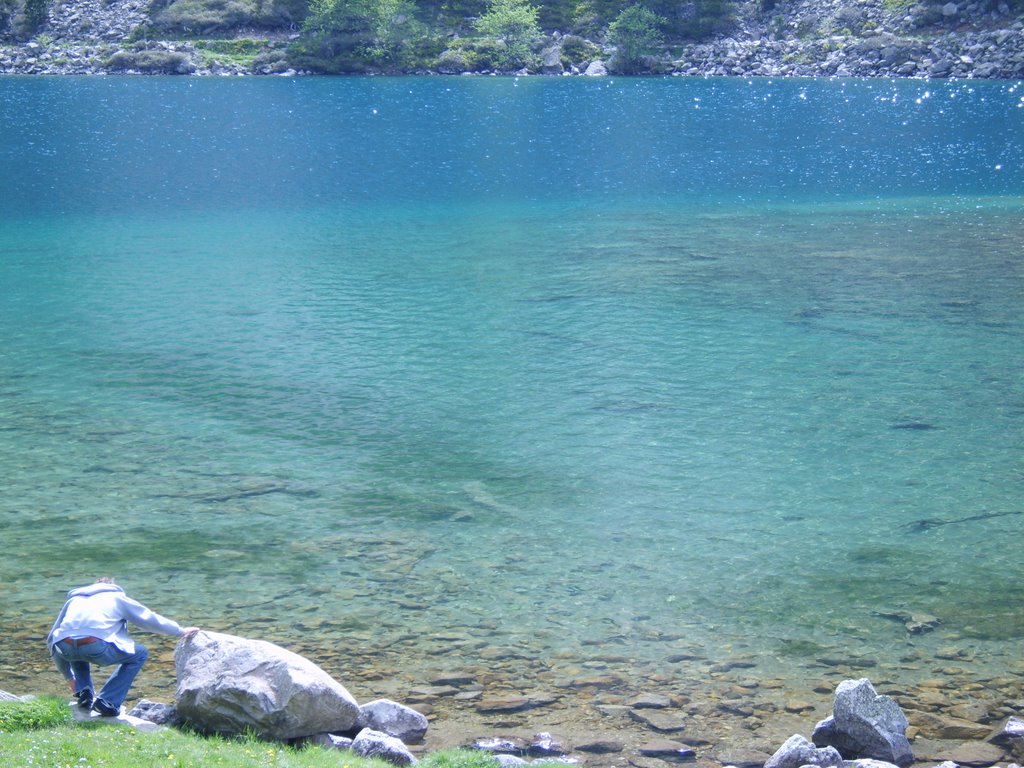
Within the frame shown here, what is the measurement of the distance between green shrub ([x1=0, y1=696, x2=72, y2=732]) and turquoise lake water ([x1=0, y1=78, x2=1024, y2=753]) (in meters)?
2.18

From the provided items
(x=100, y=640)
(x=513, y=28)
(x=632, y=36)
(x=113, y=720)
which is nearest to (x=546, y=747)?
(x=113, y=720)

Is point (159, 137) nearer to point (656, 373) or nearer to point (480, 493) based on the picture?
point (656, 373)

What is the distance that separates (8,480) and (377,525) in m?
7.03

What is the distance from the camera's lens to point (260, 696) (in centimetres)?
1075

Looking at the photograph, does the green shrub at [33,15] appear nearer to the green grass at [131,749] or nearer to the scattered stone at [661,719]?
the green grass at [131,749]

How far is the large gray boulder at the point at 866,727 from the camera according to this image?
35.6 feet

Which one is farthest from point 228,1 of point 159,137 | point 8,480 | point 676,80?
point 8,480

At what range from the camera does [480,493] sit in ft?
62.2

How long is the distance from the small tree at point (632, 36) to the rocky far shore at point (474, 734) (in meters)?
136

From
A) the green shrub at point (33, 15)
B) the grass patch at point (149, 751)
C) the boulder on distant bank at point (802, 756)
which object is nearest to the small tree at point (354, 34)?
the green shrub at point (33, 15)

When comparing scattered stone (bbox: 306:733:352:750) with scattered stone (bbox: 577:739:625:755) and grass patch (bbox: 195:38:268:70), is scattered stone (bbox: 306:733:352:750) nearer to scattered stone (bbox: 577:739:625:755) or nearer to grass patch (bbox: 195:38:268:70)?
scattered stone (bbox: 577:739:625:755)

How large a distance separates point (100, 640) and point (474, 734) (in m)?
3.94

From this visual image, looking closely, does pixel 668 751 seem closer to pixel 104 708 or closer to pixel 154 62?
pixel 104 708

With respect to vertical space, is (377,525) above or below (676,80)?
below
